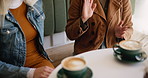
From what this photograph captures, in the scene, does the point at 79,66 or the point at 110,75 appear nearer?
the point at 79,66

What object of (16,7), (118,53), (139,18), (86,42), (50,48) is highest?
(16,7)

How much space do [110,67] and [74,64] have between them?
0.71 ft

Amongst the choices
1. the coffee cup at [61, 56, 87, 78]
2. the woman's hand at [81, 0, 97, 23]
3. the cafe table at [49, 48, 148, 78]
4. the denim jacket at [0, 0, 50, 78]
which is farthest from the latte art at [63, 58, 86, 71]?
the woman's hand at [81, 0, 97, 23]

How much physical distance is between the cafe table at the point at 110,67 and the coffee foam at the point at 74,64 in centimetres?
10

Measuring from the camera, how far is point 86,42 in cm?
154

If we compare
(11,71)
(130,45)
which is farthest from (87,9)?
(11,71)

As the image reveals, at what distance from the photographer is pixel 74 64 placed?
0.83 meters

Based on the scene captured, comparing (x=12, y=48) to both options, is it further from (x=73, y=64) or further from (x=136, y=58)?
(x=136, y=58)

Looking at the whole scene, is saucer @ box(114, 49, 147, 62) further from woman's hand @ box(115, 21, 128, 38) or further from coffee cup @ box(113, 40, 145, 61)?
woman's hand @ box(115, 21, 128, 38)

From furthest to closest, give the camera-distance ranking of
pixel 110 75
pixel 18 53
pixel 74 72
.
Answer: pixel 18 53, pixel 110 75, pixel 74 72

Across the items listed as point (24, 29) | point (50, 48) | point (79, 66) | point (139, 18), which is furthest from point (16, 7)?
point (139, 18)

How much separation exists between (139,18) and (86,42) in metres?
1.63

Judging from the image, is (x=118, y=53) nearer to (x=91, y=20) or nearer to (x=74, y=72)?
(x=74, y=72)

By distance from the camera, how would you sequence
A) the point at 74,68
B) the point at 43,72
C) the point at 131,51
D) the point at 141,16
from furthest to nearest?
the point at 141,16 → the point at 43,72 → the point at 131,51 → the point at 74,68
